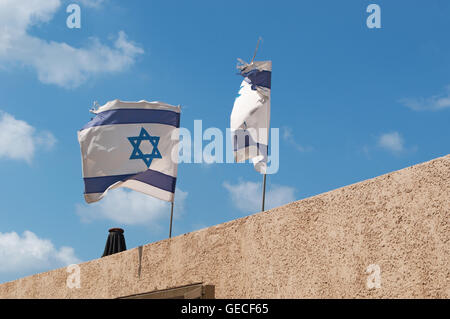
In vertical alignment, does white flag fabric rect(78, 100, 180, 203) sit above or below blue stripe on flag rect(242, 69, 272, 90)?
below

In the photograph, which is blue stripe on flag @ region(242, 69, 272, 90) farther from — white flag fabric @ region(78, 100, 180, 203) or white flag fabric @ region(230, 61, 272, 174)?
white flag fabric @ region(78, 100, 180, 203)

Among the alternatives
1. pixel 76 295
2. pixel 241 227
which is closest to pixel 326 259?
pixel 241 227

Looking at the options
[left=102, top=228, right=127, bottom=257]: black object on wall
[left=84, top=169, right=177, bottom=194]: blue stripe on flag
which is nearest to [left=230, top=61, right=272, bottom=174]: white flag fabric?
[left=84, top=169, right=177, bottom=194]: blue stripe on flag

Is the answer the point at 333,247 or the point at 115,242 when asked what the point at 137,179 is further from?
A: the point at 333,247

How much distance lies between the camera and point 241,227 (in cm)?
555

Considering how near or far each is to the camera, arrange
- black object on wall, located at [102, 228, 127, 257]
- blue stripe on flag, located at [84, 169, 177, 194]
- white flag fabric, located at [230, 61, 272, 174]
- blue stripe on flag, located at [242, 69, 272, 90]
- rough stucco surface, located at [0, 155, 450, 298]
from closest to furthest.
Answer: rough stucco surface, located at [0, 155, 450, 298], blue stripe on flag, located at [84, 169, 177, 194], white flag fabric, located at [230, 61, 272, 174], black object on wall, located at [102, 228, 127, 257], blue stripe on flag, located at [242, 69, 272, 90]

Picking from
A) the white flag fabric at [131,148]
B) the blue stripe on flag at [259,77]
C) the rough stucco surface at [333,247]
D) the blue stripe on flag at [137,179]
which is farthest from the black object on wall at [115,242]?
the blue stripe on flag at [259,77]

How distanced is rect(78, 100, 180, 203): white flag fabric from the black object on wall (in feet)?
3.10

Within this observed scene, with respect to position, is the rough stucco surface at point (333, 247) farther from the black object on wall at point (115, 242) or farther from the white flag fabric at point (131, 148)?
the black object on wall at point (115, 242)

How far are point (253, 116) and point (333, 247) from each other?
4.02 m

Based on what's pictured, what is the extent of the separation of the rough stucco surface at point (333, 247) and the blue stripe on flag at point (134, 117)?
7.31 feet

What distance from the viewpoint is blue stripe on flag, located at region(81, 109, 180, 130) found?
8180 millimetres

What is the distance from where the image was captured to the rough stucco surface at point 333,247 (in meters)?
3.95
